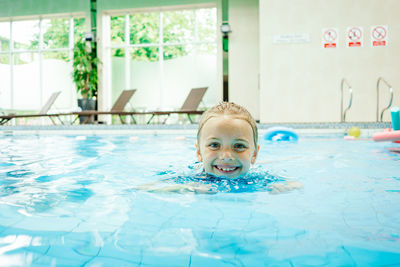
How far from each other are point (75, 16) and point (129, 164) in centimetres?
1255

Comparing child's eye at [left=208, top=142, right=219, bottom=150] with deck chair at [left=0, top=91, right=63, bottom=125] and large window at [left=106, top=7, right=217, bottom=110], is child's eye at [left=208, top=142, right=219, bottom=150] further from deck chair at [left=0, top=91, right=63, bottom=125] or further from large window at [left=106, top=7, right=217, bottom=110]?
large window at [left=106, top=7, right=217, bottom=110]

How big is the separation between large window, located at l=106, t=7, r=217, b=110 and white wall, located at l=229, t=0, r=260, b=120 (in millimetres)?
1172

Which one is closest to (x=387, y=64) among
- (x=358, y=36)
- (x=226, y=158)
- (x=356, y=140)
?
(x=358, y=36)

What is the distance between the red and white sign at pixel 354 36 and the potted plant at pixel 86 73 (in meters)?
8.36

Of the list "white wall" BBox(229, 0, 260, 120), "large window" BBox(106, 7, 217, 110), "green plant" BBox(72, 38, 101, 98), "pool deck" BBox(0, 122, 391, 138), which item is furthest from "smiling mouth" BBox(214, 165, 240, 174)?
"green plant" BBox(72, 38, 101, 98)

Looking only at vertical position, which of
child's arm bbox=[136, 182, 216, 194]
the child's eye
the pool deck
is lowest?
the pool deck

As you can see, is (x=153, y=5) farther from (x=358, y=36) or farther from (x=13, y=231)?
(x=13, y=231)

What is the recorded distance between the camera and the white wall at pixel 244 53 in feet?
39.8

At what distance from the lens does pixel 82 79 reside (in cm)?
1305

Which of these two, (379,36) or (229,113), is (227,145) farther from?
(379,36)

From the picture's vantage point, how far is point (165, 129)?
839cm

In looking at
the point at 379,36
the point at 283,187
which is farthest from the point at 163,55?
the point at 283,187

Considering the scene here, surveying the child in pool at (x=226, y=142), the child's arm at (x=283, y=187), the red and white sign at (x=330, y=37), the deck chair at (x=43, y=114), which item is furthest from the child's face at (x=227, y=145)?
the deck chair at (x=43, y=114)

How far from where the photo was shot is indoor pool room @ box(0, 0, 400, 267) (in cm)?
110
